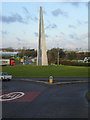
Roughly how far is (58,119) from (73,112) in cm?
166

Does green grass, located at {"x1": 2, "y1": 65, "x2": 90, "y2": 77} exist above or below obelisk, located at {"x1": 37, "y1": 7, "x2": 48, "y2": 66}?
below

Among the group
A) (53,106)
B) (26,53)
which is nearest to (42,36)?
(53,106)

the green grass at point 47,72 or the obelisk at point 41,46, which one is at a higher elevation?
the obelisk at point 41,46

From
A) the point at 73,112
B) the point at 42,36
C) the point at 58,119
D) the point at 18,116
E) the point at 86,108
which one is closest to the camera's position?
the point at 58,119

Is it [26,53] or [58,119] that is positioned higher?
[26,53]

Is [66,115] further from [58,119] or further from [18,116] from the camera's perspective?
[18,116]

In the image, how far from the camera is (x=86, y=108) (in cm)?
1083

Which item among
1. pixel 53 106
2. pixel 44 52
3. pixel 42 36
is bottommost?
pixel 53 106

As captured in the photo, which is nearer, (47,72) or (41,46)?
(47,72)

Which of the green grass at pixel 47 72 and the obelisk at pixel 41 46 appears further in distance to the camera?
the obelisk at pixel 41 46

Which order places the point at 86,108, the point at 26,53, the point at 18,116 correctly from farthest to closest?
1. the point at 26,53
2. the point at 86,108
3. the point at 18,116

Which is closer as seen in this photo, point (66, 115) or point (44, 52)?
point (66, 115)

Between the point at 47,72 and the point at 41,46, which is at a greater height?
the point at 41,46

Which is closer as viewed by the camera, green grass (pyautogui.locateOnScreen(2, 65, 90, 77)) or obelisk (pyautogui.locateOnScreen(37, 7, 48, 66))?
green grass (pyautogui.locateOnScreen(2, 65, 90, 77))
